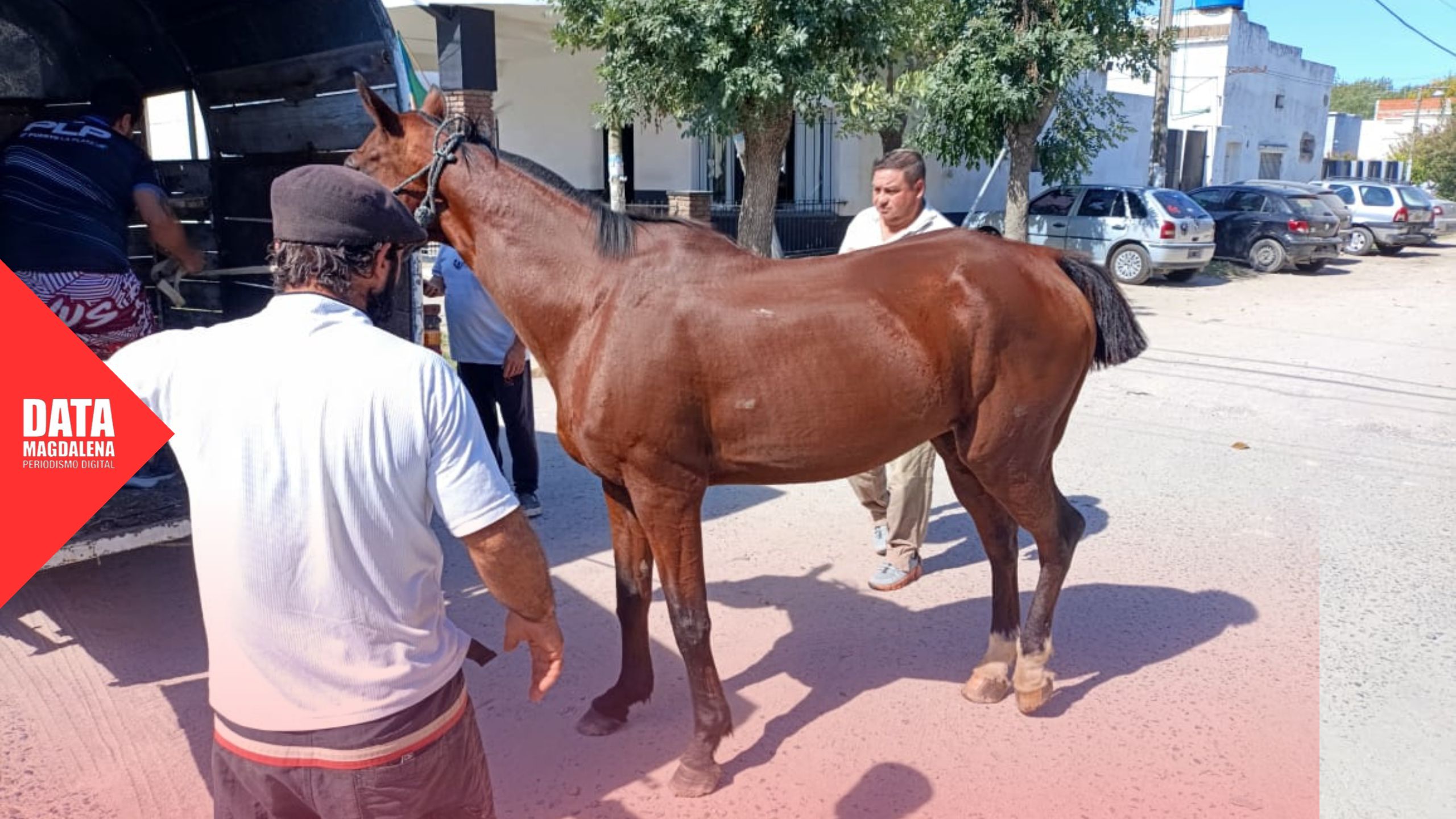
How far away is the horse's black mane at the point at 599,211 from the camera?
131 inches

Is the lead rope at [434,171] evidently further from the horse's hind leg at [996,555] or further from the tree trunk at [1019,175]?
the tree trunk at [1019,175]

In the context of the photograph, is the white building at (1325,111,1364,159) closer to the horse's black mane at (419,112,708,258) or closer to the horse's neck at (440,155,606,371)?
the horse's black mane at (419,112,708,258)

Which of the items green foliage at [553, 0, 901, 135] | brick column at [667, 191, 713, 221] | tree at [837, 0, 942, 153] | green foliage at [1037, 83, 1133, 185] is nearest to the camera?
green foliage at [553, 0, 901, 135]

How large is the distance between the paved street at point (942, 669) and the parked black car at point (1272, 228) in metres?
15.2

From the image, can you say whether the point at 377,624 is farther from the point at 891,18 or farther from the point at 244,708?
the point at 891,18

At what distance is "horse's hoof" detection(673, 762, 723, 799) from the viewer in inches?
127

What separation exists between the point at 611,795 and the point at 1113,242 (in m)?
17.3

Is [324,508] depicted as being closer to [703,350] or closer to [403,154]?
[703,350]

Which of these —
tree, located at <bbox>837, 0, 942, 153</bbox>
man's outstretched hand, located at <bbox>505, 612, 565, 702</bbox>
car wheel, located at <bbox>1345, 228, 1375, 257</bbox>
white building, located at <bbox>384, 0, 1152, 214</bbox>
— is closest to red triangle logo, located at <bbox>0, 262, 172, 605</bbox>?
man's outstretched hand, located at <bbox>505, 612, 565, 702</bbox>

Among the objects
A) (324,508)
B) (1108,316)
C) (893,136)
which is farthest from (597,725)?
(893,136)

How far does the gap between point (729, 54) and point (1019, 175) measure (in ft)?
24.7

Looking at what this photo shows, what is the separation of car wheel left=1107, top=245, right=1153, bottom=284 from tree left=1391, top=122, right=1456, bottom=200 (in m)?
28.7

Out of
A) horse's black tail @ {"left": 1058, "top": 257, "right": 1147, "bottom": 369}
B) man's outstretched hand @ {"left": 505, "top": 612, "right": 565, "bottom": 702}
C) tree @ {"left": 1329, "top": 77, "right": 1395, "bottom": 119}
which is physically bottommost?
man's outstretched hand @ {"left": 505, "top": 612, "right": 565, "bottom": 702}

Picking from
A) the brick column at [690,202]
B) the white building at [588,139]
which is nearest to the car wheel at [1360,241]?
the white building at [588,139]
